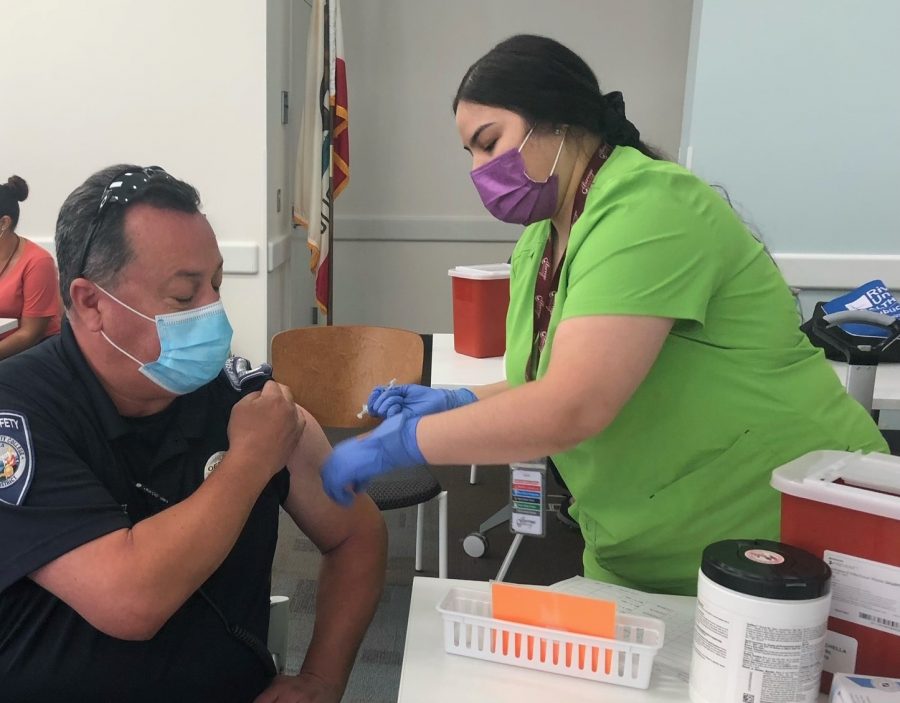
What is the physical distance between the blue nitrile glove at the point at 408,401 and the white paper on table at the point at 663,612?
37cm

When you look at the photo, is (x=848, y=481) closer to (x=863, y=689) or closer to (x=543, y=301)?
(x=863, y=689)

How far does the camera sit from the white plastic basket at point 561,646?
2.99ft

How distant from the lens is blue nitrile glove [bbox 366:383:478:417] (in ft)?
4.38

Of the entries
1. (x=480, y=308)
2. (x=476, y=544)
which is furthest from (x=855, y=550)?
(x=476, y=544)

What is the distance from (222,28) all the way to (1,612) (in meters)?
3.17

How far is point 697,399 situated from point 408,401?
0.48m

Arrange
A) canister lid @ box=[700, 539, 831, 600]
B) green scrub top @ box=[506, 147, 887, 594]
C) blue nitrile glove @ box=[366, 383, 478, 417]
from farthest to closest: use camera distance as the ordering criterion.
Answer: blue nitrile glove @ box=[366, 383, 478, 417] → green scrub top @ box=[506, 147, 887, 594] → canister lid @ box=[700, 539, 831, 600]

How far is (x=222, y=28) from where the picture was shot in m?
3.64

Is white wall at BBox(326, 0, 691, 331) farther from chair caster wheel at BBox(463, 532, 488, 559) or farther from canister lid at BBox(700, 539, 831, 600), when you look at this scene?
canister lid at BBox(700, 539, 831, 600)

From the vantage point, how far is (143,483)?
1171 millimetres

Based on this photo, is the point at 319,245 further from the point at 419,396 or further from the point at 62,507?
the point at 62,507

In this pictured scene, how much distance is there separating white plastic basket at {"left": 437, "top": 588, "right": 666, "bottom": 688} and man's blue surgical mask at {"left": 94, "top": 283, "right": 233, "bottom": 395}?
20.0 inches

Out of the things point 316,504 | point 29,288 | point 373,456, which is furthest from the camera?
point 29,288

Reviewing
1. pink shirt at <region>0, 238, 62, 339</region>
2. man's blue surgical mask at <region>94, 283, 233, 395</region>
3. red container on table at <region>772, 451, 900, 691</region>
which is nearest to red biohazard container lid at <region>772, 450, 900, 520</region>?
red container on table at <region>772, 451, 900, 691</region>
